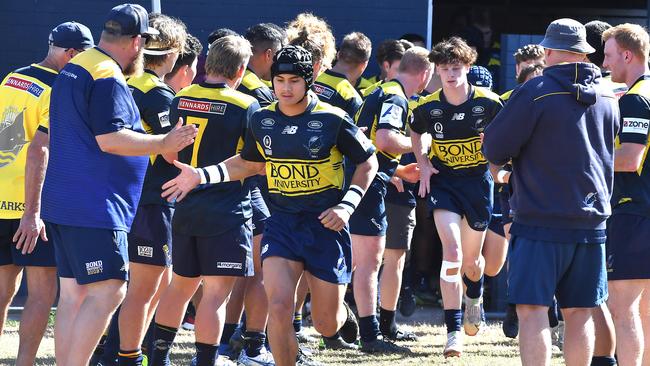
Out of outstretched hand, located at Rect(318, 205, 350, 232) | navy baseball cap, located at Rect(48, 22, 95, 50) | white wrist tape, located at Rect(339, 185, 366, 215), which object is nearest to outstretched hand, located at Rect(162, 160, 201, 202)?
outstretched hand, located at Rect(318, 205, 350, 232)

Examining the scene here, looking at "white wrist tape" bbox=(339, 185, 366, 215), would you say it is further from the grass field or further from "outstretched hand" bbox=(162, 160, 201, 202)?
the grass field

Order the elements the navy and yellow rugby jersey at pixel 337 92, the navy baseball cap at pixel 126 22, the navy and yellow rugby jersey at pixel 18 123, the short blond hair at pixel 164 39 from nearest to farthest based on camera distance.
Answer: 1. the navy baseball cap at pixel 126 22
2. the navy and yellow rugby jersey at pixel 18 123
3. the short blond hair at pixel 164 39
4. the navy and yellow rugby jersey at pixel 337 92

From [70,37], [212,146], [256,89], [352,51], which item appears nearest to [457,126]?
[352,51]

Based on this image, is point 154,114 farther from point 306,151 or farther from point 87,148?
point 306,151

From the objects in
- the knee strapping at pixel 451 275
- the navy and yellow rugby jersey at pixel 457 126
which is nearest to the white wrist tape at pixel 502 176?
the navy and yellow rugby jersey at pixel 457 126

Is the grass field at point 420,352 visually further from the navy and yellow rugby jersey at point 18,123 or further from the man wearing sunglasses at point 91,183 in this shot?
the man wearing sunglasses at point 91,183

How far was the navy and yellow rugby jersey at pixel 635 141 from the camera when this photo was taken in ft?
20.4

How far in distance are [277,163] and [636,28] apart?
227 cm

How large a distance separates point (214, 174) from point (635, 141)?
2394 millimetres

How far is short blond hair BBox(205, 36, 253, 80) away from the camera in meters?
6.77

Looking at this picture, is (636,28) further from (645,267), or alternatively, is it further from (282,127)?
(282,127)

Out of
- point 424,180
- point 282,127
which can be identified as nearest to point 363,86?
point 424,180

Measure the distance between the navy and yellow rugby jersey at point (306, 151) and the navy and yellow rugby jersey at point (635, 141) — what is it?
1.46 metres

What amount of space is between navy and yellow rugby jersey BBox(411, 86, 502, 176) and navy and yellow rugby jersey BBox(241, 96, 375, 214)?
1862 mm
